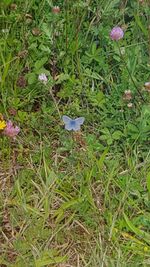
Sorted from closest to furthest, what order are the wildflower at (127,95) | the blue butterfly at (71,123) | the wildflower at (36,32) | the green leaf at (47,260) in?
the green leaf at (47,260)
the blue butterfly at (71,123)
the wildflower at (127,95)
the wildflower at (36,32)

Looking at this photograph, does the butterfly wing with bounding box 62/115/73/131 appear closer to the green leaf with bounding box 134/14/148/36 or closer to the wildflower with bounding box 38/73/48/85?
the wildflower with bounding box 38/73/48/85

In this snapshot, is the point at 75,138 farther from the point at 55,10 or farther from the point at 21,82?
the point at 55,10

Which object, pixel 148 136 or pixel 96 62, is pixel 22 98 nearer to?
pixel 96 62

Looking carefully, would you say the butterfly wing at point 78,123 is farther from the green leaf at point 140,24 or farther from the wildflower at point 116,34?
the green leaf at point 140,24

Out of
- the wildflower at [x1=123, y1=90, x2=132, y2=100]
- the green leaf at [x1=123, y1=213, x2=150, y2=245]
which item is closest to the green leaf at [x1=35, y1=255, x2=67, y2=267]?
the green leaf at [x1=123, y1=213, x2=150, y2=245]

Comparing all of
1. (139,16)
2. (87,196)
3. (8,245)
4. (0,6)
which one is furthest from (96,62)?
(8,245)

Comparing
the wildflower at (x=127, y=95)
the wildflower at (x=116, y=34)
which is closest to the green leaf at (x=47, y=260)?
the wildflower at (x=127, y=95)

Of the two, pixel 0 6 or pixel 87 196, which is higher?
pixel 0 6
